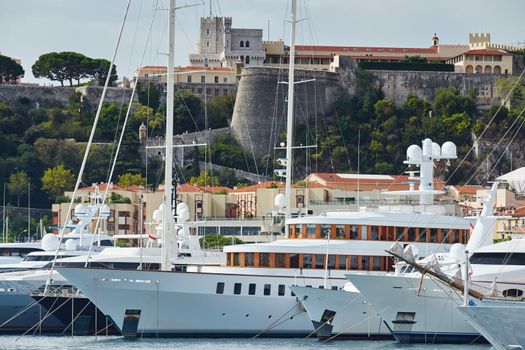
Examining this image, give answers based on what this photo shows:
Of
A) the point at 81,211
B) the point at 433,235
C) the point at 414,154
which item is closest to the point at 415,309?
the point at 433,235

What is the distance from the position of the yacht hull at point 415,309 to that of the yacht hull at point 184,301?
3.19 metres

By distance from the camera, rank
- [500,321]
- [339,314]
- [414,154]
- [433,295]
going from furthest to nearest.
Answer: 1. [414,154]
2. [339,314]
3. [433,295]
4. [500,321]

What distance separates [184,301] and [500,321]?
11.5 metres

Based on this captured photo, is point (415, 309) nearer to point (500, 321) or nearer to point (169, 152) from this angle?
point (500, 321)

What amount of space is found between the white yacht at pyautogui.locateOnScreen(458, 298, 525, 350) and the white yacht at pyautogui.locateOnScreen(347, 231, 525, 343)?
602 centimetres

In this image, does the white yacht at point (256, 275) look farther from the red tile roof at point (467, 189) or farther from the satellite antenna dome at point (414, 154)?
the red tile roof at point (467, 189)

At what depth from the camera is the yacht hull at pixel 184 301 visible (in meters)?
46.3

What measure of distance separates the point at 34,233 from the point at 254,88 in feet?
87.4

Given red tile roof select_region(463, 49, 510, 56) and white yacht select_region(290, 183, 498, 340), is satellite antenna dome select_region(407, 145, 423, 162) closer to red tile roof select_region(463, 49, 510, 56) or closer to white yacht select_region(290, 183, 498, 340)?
white yacht select_region(290, 183, 498, 340)

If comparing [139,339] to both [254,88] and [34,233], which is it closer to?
[34,233]

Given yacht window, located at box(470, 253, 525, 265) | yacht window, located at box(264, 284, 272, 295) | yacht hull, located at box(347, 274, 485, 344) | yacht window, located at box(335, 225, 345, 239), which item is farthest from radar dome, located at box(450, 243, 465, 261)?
yacht window, located at box(264, 284, 272, 295)

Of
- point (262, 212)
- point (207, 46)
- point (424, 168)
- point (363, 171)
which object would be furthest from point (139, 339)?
point (207, 46)

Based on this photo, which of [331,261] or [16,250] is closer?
[331,261]

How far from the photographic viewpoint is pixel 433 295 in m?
44.5
